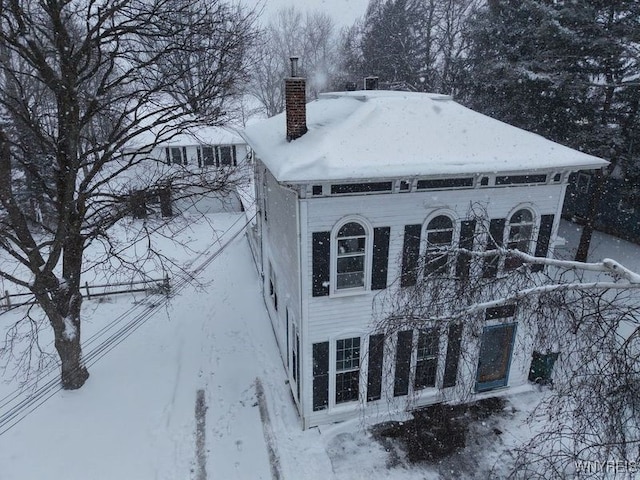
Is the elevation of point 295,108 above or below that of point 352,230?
above

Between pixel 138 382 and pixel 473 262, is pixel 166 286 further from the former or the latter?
pixel 473 262

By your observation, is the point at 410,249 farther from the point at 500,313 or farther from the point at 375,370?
the point at 500,313

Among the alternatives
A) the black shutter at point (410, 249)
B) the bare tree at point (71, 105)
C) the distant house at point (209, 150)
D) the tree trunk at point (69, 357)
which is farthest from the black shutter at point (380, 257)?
the distant house at point (209, 150)

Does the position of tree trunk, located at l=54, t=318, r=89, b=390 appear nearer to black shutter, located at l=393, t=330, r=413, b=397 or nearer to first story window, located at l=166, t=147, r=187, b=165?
black shutter, located at l=393, t=330, r=413, b=397

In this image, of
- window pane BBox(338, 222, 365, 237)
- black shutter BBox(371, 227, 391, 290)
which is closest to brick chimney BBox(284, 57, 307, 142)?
window pane BBox(338, 222, 365, 237)

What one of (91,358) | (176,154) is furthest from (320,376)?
(176,154)

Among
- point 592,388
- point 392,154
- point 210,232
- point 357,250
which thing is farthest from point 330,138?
point 210,232

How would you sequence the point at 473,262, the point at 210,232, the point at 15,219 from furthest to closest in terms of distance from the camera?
the point at 210,232 < the point at 15,219 < the point at 473,262
